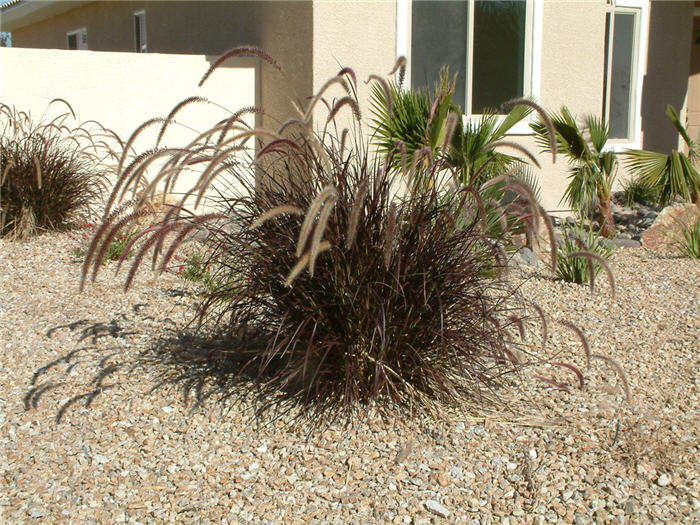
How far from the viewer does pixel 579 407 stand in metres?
3.84

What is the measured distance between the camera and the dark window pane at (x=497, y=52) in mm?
9719

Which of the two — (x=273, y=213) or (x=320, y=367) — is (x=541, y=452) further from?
(x=273, y=213)

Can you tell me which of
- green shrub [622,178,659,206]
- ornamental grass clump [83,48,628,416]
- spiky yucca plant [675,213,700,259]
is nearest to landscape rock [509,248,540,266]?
spiky yucca plant [675,213,700,259]

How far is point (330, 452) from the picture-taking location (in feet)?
11.1

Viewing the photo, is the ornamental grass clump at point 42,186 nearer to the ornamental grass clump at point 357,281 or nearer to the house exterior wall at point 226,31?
the house exterior wall at point 226,31

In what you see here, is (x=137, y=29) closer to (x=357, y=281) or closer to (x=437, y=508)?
(x=357, y=281)

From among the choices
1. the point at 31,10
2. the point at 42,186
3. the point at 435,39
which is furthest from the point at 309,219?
the point at 31,10

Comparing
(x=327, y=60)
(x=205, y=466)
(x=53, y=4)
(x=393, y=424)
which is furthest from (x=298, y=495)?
(x=53, y=4)

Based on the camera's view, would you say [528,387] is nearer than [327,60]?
Yes

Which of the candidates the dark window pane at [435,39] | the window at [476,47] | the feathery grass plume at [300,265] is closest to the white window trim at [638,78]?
the window at [476,47]

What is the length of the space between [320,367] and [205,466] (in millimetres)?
680

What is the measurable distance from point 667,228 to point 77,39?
1312cm

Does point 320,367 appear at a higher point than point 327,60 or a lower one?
lower

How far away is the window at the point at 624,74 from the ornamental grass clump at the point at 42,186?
7606 millimetres
